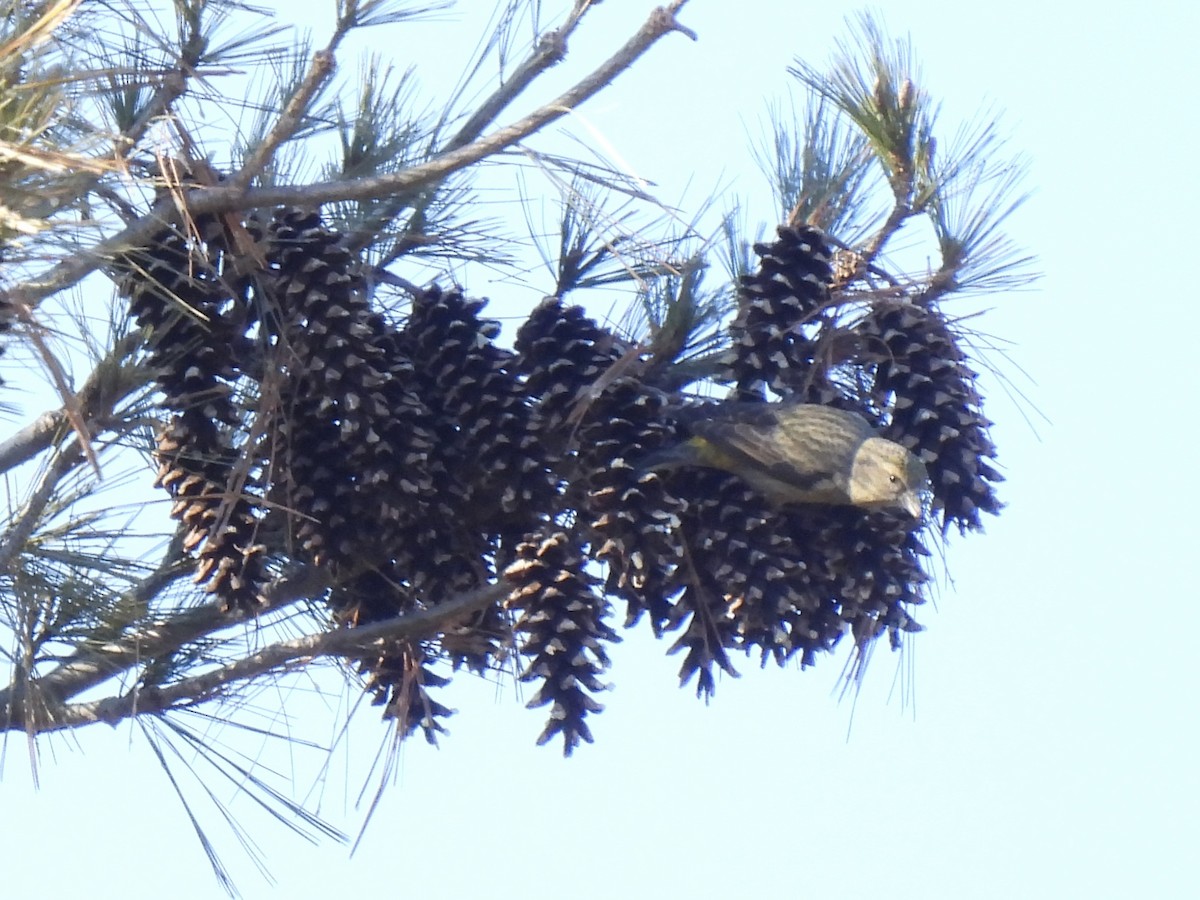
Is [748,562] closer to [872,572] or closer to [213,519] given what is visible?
[872,572]

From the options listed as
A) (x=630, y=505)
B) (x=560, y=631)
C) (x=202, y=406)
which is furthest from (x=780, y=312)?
(x=202, y=406)

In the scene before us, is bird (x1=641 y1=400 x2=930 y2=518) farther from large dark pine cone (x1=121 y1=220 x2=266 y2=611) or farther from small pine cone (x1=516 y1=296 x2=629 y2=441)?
large dark pine cone (x1=121 y1=220 x2=266 y2=611)

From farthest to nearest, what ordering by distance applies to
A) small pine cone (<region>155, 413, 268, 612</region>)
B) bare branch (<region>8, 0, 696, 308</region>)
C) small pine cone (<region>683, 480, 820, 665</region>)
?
small pine cone (<region>155, 413, 268, 612</region>) → small pine cone (<region>683, 480, 820, 665</region>) → bare branch (<region>8, 0, 696, 308</region>)

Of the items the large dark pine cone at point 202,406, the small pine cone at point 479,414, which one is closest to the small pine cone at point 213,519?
the large dark pine cone at point 202,406

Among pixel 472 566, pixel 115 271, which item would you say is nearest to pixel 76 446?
pixel 115 271

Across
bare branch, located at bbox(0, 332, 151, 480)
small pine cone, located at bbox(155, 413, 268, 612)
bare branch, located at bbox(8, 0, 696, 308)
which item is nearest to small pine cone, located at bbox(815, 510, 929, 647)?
bare branch, located at bbox(8, 0, 696, 308)

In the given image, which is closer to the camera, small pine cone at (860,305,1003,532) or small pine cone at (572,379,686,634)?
small pine cone at (572,379,686,634)

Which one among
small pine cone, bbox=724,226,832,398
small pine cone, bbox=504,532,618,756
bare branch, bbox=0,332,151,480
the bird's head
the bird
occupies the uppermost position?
small pine cone, bbox=724,226,832,398
